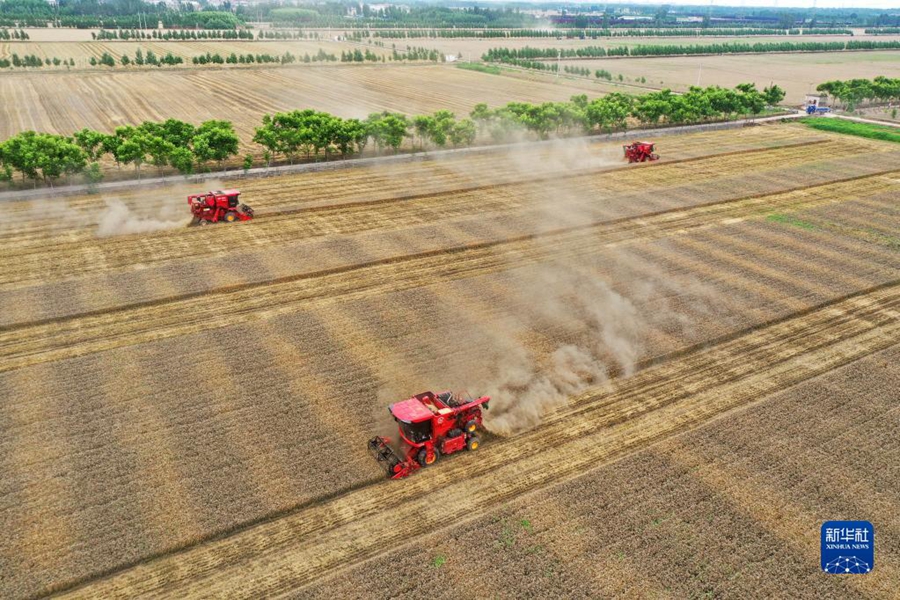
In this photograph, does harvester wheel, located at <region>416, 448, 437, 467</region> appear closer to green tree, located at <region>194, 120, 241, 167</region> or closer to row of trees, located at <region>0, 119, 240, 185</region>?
row of trees, located at <region>0, 119, 240, 185</region>

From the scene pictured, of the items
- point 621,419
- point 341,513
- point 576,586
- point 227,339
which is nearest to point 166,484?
point 341,513

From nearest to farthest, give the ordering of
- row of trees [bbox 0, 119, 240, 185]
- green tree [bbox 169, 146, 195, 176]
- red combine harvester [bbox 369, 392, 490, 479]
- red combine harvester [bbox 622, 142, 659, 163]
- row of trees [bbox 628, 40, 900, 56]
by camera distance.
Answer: red combine harvester [bbox 369, 392, 490, 479] → row of trees [bbox 0, 119, 240, 185] → green tree [bbox 169, 146, 195, 176] → red combine harvester [bbox 622, 142, 659, 163] → row of trees [bbox 628, 40, 900, 56]

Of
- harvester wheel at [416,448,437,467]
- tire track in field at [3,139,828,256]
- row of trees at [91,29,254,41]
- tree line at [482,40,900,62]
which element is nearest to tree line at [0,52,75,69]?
row of trees at [91,29,254,41]

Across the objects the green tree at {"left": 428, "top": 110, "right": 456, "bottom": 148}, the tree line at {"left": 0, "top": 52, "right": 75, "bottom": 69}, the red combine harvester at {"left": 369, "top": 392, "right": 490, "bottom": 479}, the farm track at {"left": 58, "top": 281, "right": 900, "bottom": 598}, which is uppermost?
the tree line at {"left": 0, "top": 52, "right": 75, "bottom": 69}

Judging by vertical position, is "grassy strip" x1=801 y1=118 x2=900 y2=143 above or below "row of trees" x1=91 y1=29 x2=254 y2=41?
below

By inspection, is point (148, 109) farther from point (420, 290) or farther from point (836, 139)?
point (836, 139)

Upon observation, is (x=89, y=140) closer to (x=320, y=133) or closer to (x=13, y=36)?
(x=320, y=133)
